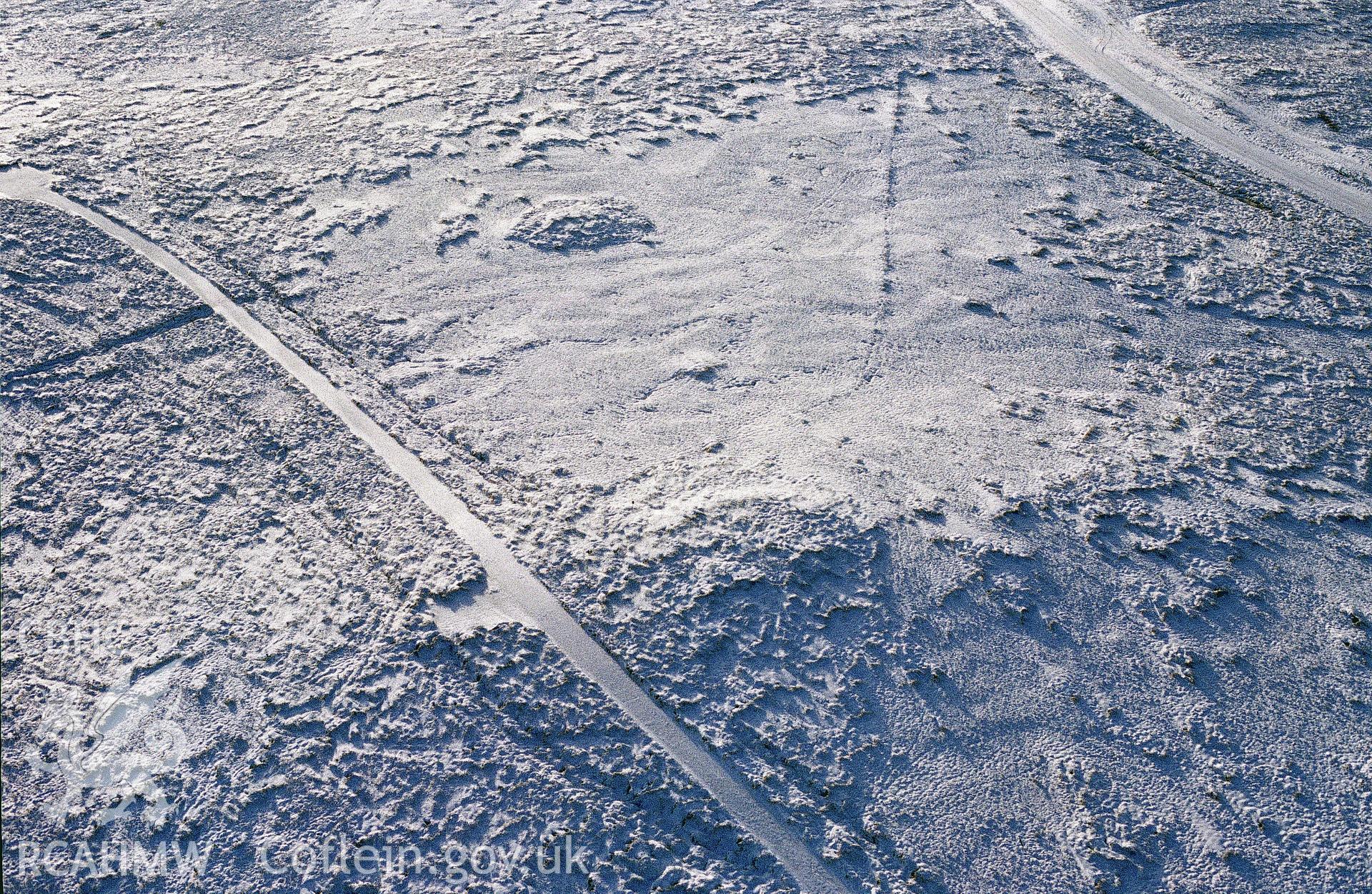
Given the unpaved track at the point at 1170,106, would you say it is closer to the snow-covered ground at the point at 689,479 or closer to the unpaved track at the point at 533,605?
the snow-covered ground at the point at 689,479

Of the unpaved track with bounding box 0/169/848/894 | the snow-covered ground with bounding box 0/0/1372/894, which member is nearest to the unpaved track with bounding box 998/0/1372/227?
the snow-covered ground with bounding box 0/0/1372/894

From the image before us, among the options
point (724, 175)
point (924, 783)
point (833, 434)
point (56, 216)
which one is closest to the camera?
point (924, 783)

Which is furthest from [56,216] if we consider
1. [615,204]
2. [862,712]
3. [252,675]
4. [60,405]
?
[862,712]

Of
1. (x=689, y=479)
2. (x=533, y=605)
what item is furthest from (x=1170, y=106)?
(x=533, y=605)

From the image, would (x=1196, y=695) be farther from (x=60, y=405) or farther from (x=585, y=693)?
(x=60, y=405)

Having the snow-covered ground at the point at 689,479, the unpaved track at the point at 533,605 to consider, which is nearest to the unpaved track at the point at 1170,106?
the snow-covered ground at the point at 689,479

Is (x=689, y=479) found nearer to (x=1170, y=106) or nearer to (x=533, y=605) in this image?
(x=533, y=605)

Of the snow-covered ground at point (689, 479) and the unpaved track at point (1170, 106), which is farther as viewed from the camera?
the unpaved track at point (1170, 106)
